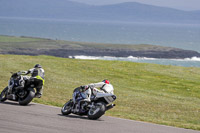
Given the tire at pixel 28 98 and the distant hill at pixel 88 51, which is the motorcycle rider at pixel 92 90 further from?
the distant hill at pixel 88 51

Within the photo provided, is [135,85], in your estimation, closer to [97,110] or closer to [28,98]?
[28,98]

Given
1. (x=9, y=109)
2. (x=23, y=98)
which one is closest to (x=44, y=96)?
(x=23, y=98)

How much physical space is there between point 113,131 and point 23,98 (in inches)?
238

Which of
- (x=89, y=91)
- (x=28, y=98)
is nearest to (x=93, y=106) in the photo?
(x=89, y=91)

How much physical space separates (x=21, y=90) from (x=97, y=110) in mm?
4637

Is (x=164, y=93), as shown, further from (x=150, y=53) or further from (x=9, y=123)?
(x=150, y=53)

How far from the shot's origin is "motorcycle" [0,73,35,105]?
17781mm

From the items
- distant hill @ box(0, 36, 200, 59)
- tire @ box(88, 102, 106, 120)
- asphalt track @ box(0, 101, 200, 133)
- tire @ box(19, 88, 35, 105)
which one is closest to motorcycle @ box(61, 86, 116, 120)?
tire @ box(88, 102, 106, 120)

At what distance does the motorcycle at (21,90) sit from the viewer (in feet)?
58.3

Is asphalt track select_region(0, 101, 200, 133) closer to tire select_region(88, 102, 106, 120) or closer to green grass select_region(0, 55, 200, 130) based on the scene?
tire select_region(88, 102, 106, 120)

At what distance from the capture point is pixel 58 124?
1386cm

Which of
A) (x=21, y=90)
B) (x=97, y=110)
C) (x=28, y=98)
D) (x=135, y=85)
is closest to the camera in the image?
(x=97, y=110)

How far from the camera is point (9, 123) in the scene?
533 inches

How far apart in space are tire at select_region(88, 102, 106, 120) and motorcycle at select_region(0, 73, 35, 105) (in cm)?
365
